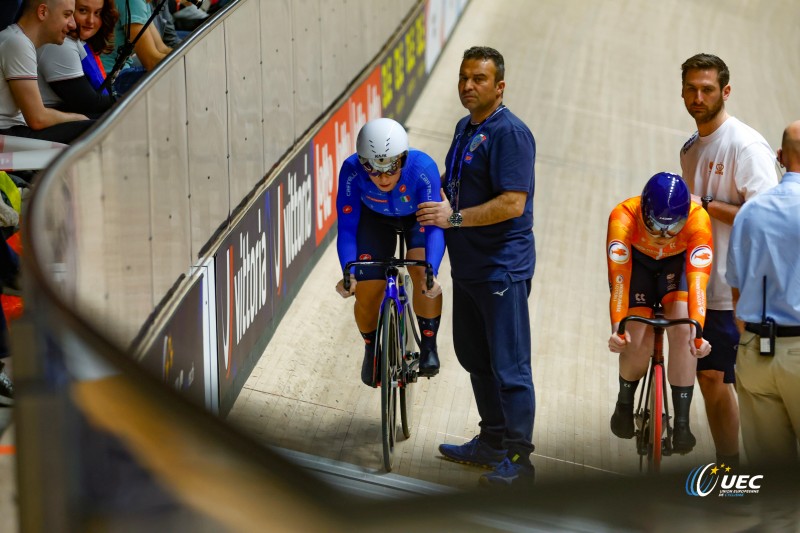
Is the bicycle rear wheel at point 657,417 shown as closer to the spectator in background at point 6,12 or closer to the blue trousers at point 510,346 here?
the blue trousers at point 510,346

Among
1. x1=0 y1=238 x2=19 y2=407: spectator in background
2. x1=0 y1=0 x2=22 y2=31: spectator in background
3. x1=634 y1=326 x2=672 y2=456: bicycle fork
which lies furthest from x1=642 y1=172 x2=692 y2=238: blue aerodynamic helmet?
x1=0 y1=0 x2=22 y2=31: spectator in background

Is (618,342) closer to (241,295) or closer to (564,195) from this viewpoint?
(241,295)

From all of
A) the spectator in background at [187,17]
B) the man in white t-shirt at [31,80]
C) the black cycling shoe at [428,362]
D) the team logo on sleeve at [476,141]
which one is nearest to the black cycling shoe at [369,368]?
the black cycling shoe at [428,362]

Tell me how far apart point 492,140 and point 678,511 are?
155 inches

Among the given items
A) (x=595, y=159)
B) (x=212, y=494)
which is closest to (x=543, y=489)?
(x=212, y=494)

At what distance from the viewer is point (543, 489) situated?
129 centimetres

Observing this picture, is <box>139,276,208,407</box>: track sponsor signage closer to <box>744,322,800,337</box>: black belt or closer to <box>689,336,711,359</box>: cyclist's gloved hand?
<box>689,336,711,359</box>: cyclist's gloved hand

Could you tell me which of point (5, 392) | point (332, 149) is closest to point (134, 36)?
point (332, 149)

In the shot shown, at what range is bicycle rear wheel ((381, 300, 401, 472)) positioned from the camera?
17.7 feet

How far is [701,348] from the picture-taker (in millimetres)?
4746

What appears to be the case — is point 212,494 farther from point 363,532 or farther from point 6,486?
point 6,486

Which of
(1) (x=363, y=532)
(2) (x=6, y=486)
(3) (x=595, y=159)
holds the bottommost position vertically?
(2) (x=6, y=486)

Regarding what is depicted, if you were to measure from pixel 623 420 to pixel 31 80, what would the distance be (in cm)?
345

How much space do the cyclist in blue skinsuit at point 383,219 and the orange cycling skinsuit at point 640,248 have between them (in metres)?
0.89
